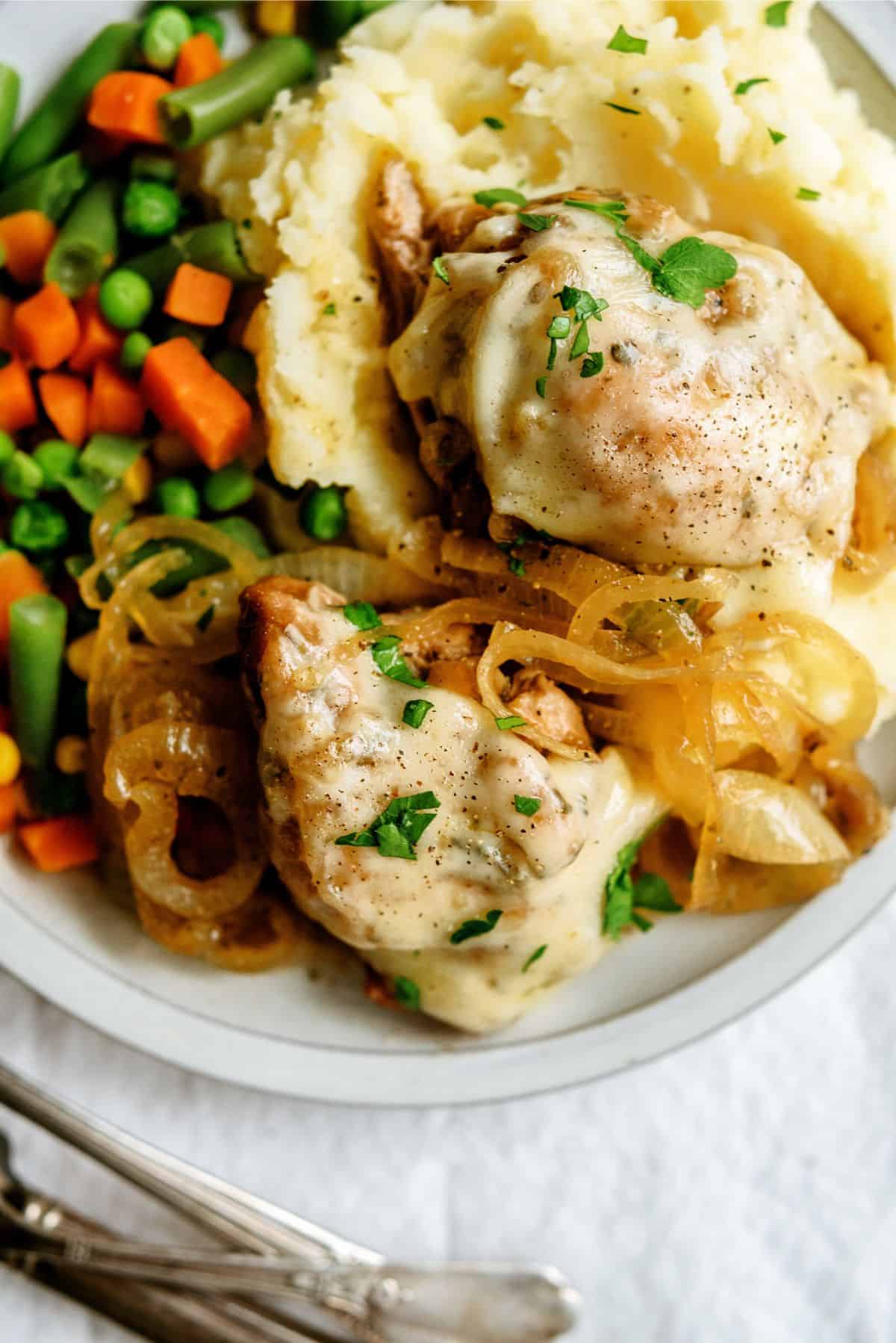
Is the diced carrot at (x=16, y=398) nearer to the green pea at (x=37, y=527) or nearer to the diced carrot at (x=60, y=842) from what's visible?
the green pea at (x=37, y=527)

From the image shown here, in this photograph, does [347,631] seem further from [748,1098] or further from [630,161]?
[748,1098]

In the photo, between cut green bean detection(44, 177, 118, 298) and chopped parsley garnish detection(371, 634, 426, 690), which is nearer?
chopped parsley garnish detection(371, 634, 426, 690)

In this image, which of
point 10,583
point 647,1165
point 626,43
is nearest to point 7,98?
point 10,583

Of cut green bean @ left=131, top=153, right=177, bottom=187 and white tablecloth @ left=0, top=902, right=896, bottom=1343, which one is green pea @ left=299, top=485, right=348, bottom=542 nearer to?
cut green bean @ left=131, top=153, right=177, bottom=187

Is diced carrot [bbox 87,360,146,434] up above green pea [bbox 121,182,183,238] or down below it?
below

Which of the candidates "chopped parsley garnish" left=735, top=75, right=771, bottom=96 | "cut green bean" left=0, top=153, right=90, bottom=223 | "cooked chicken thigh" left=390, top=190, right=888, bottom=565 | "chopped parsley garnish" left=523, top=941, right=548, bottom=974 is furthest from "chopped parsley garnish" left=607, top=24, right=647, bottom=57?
"chopped parsley garnish" left=523, top=941, right=548, bottom=974

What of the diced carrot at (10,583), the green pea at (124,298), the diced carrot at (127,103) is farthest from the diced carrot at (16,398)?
the diced carrot at (127,103)

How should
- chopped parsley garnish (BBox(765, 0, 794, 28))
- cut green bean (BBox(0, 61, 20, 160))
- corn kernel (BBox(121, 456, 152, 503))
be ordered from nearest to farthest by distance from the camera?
chopped parsley garnish (BBox(765, 0, 794, 28)) < cut green bean (BBox(0, 61, 20, 160)) < corn kernel (BBox(121, 456, 152, 503))
